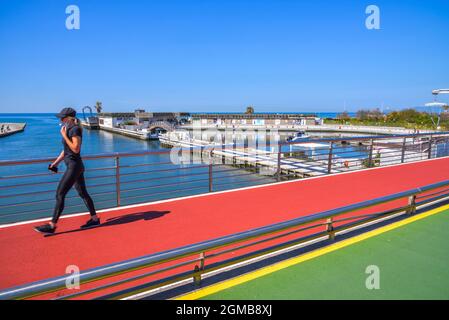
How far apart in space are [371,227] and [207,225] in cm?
240

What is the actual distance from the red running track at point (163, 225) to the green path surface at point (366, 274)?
1446mm

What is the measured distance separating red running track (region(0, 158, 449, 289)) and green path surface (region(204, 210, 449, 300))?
145 centimetres

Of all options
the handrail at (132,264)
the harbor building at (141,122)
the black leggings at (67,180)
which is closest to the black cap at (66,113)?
the black leggings at (67,180)

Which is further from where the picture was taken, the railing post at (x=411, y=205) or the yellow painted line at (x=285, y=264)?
the railing post at (x=411, y=205)

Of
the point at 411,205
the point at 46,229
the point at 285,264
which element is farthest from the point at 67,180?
the point at 411,205

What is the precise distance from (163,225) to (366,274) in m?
Result: 2.88

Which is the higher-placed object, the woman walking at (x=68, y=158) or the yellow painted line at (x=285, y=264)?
the woman walking at (x=68, y=158)

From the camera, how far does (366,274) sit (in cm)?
299

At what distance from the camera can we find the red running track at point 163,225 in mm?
3492

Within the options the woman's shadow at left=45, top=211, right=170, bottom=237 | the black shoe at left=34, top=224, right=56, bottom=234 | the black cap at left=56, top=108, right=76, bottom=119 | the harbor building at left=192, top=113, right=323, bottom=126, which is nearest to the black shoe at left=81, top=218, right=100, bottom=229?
the woman's shadow at left=45, top=211, right=170, bottom=237

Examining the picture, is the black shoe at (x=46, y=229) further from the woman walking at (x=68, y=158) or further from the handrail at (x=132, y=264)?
the handrail at (x=132, y=264)

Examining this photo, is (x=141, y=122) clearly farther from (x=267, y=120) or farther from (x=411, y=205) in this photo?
(x=411, y=205)

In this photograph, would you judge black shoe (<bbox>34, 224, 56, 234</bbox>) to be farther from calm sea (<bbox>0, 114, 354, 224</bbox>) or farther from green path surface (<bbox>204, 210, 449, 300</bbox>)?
green path surface (<bbox>204, 210, 449, 300</bbox>)
